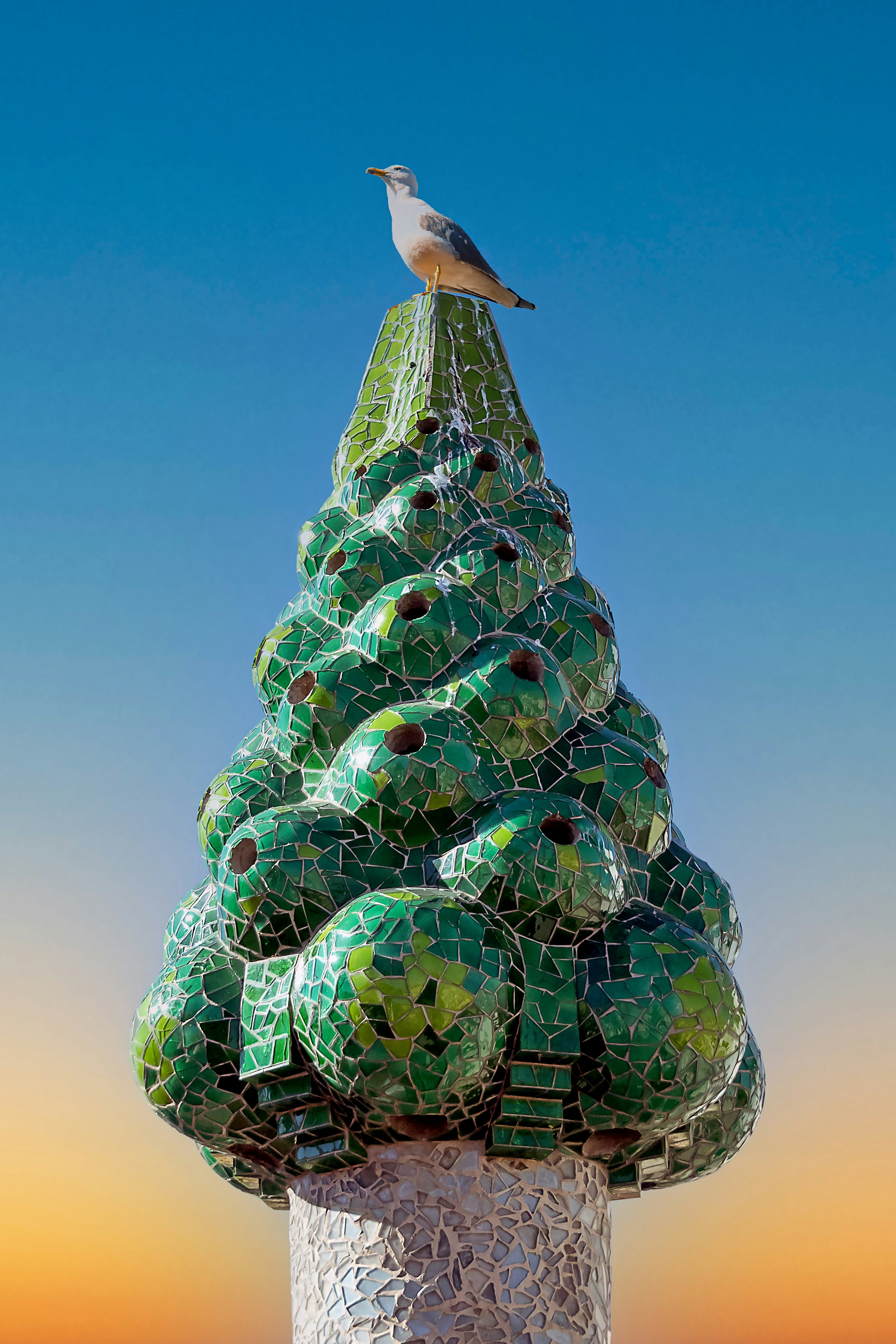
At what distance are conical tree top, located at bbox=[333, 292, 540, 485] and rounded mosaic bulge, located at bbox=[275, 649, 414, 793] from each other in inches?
86.9

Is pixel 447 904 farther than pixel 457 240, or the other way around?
pixel 457 240

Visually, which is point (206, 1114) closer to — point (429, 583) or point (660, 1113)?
point (660, 1113)

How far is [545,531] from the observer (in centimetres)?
1166

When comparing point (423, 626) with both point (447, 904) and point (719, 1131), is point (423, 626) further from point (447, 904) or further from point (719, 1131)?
point (719, 1131)

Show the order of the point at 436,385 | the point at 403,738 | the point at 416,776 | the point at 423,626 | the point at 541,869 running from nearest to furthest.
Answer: the point at 541,869
the point at 416,776
the point at 403,738
the point at 423,626
the point at 436,385

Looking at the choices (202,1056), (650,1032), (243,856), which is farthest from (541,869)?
(202,1056)

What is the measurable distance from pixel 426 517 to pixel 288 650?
138cm

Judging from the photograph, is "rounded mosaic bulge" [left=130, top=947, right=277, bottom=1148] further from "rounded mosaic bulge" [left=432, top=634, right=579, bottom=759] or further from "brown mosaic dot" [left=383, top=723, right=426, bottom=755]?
"rounded mosaic bulge" [left=432, top=634, right=579, bottom=759]

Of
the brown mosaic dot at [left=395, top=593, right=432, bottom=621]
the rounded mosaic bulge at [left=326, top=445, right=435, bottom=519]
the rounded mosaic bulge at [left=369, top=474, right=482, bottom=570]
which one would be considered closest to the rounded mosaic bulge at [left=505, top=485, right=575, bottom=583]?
the rounded mosaic bulge at [left=369, top=474, right=482, bottom=570]

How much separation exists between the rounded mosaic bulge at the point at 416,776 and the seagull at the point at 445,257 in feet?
16.0

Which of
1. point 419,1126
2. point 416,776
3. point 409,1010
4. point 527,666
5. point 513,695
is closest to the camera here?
point 409,1010

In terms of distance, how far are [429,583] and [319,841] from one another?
2.04m

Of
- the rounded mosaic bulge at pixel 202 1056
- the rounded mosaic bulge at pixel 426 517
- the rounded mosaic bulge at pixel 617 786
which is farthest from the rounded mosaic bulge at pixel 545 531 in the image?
the rounded mosaic bulge at pixel 202 1056

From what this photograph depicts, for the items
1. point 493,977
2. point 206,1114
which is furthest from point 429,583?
point 206,1114
